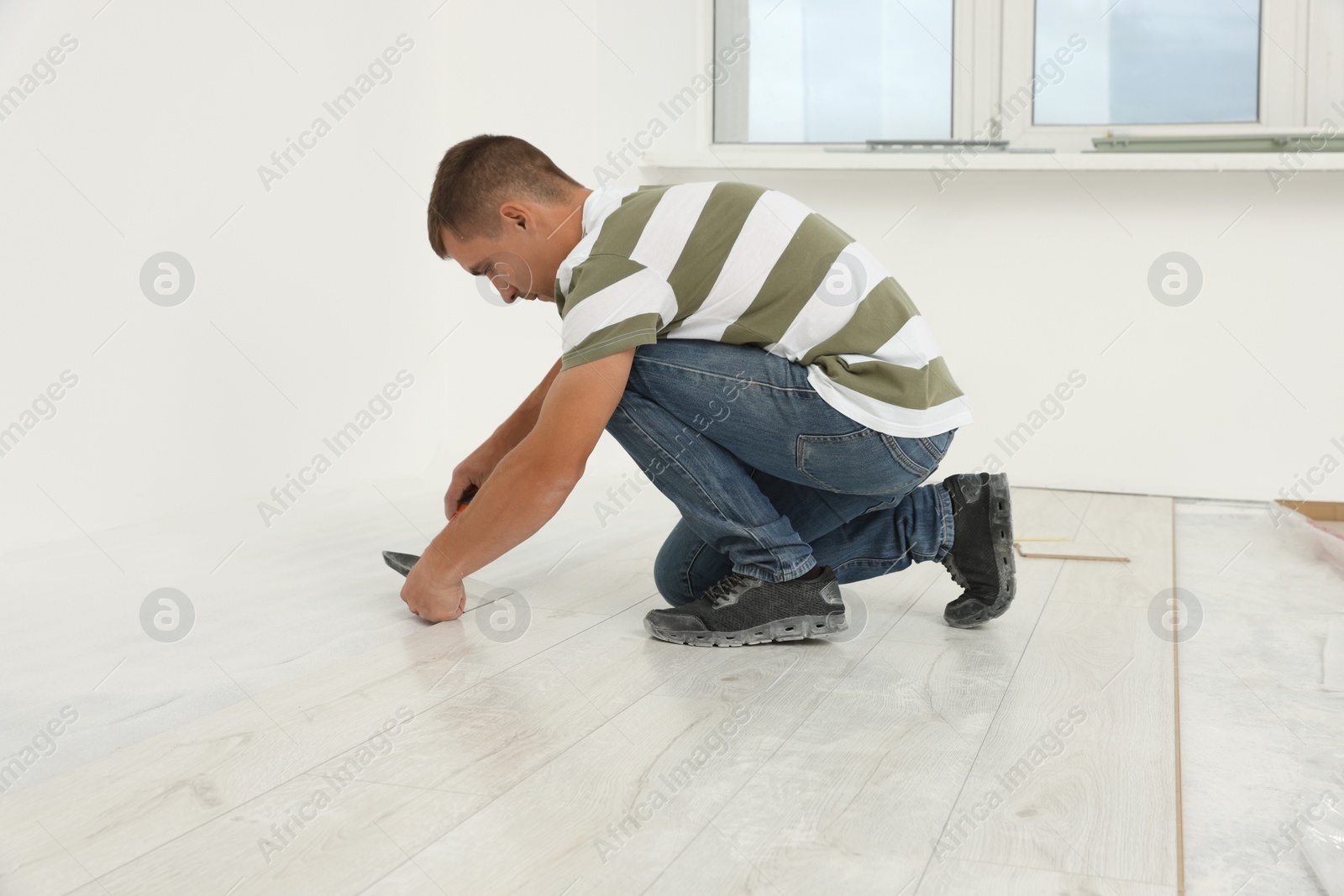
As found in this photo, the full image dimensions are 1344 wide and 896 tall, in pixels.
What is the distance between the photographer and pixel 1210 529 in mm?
2232

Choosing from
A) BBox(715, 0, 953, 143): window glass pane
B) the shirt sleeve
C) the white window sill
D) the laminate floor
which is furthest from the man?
BBox(715, 0, 953, 143): window glass pane

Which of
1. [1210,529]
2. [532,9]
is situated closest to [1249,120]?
[1210,529]

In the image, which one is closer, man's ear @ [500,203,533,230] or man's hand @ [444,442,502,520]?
man's ear @ [500,203,533,230]

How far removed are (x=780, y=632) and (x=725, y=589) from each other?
0.09m

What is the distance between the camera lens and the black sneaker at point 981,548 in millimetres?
1368

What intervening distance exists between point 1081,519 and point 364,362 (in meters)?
1.71

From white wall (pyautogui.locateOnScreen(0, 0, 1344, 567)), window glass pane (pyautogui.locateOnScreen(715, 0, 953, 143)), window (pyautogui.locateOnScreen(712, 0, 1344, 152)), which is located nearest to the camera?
white wall (pyautogui.locateOnScreen(0, 0, 1344, 567))

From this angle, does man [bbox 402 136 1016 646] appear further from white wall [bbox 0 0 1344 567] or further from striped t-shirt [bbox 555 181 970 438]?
white wall [bbox 0 0 1344 567]

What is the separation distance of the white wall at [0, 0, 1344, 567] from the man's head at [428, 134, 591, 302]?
37.6 inches

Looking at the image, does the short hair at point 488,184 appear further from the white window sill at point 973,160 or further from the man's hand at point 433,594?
the white window sill at point 973,160

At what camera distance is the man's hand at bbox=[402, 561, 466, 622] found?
4.50ft


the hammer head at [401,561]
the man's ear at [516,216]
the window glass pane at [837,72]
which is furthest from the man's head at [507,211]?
the window glass pane at [837,72]

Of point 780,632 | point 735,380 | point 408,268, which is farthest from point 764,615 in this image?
point 408,268

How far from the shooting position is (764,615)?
132cm
